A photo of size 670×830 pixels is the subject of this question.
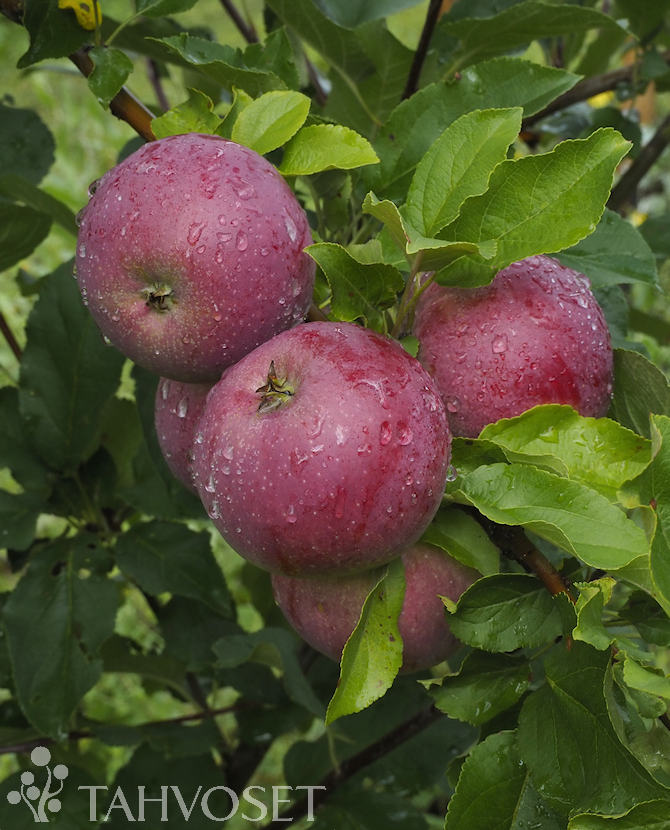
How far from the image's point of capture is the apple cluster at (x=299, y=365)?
64cm

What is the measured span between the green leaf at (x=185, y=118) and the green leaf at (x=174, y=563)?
20.5 inches

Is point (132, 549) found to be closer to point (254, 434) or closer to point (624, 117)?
point (254, 434)

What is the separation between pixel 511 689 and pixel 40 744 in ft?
2.44

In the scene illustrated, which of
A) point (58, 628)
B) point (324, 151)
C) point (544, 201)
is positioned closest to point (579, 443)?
point (544, 201)

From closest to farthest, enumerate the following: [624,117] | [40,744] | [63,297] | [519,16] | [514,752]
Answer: [514,752] → [519,16] → [63,297] → [40,744] → [624,117]


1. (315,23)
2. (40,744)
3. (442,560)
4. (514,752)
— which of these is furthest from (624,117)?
(40,744)

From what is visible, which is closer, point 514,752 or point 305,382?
point 305,382

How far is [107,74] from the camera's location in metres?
0.81

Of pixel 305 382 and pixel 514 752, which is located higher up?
pixel 305 382

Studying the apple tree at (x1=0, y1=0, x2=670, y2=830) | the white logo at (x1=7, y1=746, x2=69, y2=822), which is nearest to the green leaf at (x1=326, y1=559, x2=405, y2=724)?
the apple tree at (x1=0, y1=0, x2=670, y2=830)

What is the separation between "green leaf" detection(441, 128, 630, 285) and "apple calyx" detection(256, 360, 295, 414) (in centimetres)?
17

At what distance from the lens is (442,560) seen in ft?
2.58

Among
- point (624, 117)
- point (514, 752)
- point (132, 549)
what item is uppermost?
point (624, 117)

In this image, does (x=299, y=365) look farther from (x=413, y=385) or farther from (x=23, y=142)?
(x=23, y=142)
